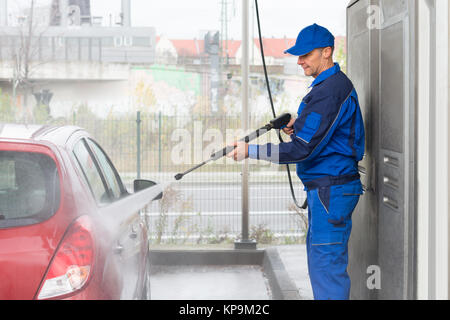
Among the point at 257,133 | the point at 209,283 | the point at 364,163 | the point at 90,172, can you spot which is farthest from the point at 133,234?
the point at 209,283

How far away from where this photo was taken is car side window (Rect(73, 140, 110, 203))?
1.82m

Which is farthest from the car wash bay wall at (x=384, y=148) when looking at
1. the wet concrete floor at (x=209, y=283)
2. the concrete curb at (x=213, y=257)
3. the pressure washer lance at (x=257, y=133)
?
the concrete curb at (x=213, y=257)

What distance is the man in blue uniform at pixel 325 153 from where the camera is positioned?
2.19 meters

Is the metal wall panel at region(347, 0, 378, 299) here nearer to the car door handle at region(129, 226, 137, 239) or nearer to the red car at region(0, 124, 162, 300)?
the car door handle at region(129, 226, 137, 239)

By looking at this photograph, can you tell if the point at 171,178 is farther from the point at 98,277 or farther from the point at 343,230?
the point at 98,277

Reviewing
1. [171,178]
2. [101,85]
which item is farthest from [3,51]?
[171,178]

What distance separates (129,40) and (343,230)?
6.11 meters

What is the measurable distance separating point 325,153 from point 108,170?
39.4 inches

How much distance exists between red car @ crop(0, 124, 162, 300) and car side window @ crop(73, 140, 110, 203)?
0.05 feet

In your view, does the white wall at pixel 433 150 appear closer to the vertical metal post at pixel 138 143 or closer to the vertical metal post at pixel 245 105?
the vertical metal post at pixel 245 105

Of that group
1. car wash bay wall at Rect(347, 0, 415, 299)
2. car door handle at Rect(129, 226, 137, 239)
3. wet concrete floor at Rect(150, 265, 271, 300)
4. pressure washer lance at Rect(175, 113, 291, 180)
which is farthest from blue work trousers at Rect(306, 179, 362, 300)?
wet concrete floor at Rect(150, 265, 271, 300)

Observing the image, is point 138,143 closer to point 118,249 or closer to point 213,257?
point 213,257

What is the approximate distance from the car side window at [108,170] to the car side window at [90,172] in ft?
0.61
